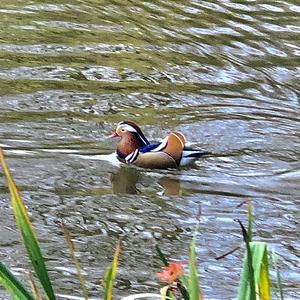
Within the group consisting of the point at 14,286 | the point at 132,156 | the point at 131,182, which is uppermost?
the point at 14,286

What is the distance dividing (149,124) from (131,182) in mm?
927

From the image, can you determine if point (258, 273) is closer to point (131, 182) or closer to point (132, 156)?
point (131, 182)

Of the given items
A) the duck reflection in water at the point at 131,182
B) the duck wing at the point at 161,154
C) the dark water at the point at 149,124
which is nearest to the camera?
the dark water at the point at 149,124

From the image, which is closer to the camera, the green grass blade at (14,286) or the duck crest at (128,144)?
the green grass blade at (14,286)

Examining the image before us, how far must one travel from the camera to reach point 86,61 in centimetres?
786

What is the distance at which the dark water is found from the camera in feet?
16.2

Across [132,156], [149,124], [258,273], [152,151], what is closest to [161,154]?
[152,151]

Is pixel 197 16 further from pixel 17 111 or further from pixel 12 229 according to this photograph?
pixel 12 229

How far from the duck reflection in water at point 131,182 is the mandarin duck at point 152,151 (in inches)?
3.2

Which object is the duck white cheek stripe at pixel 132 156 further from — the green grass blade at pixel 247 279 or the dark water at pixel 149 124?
the green grass blade at pixel 247 279

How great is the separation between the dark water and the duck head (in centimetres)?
12

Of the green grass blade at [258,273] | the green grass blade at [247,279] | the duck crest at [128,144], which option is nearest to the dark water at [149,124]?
the duck crest at [128,144]

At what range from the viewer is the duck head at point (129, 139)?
6.11 m

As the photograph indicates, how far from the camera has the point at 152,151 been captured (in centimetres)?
609
